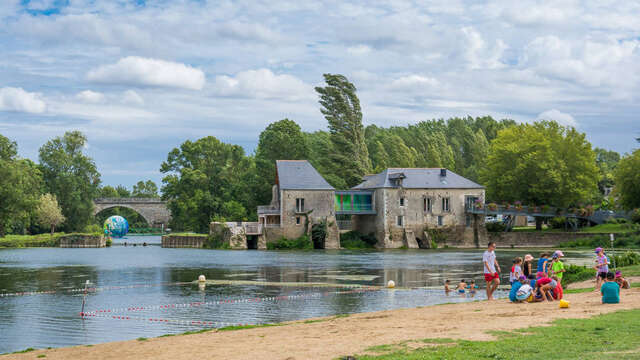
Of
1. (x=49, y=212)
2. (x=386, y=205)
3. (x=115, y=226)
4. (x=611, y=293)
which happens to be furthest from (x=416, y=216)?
(x=611, y=293)

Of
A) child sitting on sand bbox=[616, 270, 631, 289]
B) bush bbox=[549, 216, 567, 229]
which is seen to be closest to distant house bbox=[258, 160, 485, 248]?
bush bbox=[549, 216, 567, 229]

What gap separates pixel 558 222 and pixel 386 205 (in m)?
17.5

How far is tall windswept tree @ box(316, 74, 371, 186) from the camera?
3073 inches

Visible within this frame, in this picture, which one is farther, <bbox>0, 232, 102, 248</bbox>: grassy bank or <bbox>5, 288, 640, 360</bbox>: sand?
<bbox>0, 232, 102, 248</bbox>: grassy bank

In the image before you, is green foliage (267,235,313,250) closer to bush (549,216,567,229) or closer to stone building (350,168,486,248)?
stone building (350,168,486,248)

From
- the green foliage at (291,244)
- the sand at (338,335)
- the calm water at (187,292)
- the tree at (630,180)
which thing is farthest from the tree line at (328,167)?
the sand at (338,335)

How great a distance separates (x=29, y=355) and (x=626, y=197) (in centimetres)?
5206

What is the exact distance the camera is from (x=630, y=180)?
185 ft

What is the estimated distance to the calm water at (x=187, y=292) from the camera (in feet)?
64.5

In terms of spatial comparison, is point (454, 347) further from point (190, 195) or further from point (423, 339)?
point (190, 195)

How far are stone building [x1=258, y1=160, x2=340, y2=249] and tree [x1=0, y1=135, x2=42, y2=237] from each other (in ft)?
91.1

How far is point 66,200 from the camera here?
89312 millimetres

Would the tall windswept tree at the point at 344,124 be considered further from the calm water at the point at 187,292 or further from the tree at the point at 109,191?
the tree at the point at 109,191

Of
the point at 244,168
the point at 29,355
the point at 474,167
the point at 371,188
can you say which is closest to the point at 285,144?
the point at 244,168
